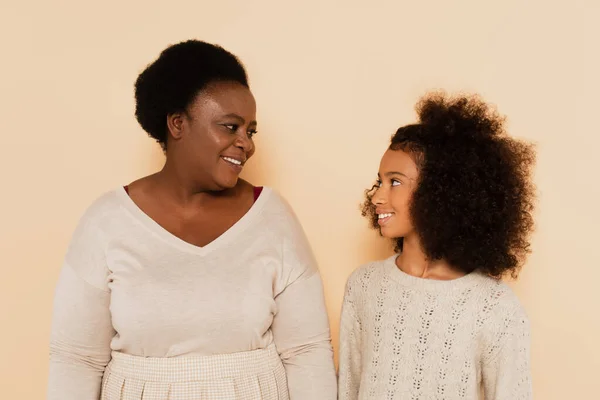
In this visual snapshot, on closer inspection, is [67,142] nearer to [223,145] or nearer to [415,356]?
[223,145]

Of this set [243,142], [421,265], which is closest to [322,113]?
[243,142]

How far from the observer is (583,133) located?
180cm

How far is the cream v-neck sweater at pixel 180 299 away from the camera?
1.45 meters

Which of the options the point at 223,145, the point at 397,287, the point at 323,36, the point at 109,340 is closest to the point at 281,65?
the point at 323,36

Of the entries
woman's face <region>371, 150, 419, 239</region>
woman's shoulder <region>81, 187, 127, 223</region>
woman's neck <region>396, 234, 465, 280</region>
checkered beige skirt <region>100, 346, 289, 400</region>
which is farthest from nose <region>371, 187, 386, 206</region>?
woman's shoulder <region>81, 187, 127, 223</region>

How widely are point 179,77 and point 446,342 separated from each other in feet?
2.69

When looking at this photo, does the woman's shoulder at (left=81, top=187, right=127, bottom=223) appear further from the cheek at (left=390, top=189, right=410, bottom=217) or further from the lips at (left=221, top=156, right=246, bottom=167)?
the cheek at (left=390, top=189, right=410, bottom=217)

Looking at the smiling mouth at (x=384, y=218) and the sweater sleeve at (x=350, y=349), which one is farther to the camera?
the sweater sleeve at (x=350, y=349)

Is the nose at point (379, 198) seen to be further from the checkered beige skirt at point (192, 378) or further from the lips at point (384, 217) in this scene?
the checkered beige skirt at point (192, 378)

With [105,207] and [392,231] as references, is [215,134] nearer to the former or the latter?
[105,207]

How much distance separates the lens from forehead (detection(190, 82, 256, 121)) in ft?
4.80

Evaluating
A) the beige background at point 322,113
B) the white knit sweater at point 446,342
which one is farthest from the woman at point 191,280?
the beige background at point 322,113

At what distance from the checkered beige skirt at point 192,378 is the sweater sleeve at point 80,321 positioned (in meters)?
0.06

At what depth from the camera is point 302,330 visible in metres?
1.54
